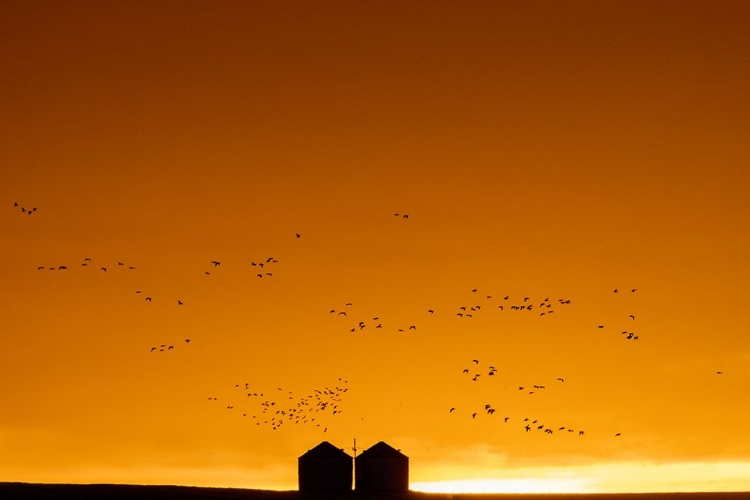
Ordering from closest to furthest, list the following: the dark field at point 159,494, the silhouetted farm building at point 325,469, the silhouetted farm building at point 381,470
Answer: the dark field at point 159,494
the silhouetted farm building at point 325,469
the silhouetted farm building at point 381,470

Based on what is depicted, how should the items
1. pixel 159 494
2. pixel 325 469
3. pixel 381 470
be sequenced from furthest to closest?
pixel 381 470, pixel 325 469, pixel 159 494

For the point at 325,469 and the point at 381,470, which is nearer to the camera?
the point at 325,469

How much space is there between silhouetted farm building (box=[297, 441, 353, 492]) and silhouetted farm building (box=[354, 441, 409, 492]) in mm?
962

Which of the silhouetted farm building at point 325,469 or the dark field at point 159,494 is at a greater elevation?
the silhouetted farm building at point 325,469

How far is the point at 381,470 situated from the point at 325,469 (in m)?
4.91

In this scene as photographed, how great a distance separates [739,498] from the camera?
158250 millimetres

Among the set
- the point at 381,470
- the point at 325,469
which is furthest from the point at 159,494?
the point at 381,470

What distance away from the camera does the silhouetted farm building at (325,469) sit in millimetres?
124312

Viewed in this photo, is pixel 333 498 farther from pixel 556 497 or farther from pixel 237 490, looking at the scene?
pixel 556 497

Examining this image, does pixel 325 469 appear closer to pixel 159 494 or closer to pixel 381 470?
pixel 381 470

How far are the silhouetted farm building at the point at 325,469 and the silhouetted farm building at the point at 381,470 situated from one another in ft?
3.16

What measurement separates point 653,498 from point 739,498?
9.52m

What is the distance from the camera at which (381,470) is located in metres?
125

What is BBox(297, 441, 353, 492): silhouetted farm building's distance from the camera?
408 ft
